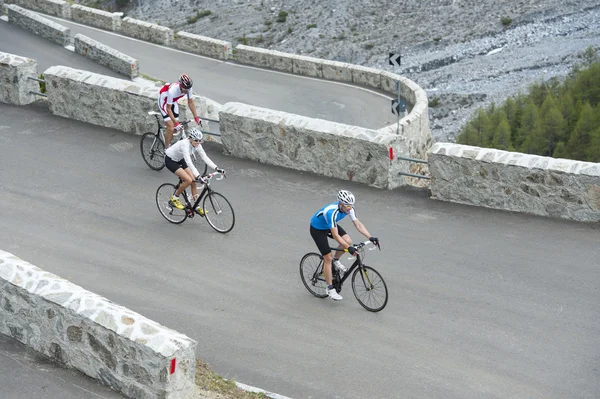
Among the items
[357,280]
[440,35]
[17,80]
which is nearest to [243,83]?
[17,80]

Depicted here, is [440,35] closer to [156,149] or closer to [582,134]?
[582,134]

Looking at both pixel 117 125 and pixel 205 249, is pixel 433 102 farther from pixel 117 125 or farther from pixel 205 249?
pixel 205 249

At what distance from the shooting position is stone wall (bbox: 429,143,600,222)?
13422mm

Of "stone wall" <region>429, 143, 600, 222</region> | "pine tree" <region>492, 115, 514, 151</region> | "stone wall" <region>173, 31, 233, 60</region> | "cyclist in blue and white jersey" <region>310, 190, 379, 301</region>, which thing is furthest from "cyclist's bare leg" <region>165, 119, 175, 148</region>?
"pine tree" <region>492, 115, 514, 151</region>

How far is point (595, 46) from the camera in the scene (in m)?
65.8

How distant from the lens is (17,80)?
66.2 feet

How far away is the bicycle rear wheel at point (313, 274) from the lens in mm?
11703

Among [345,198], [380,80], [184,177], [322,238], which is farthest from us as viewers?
[380,80]

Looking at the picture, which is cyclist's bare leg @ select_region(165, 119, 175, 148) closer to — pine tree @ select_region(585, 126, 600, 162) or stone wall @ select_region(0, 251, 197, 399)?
stone wall @ select_region(0, 251, 197, 399)

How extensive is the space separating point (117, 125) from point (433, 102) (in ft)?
143

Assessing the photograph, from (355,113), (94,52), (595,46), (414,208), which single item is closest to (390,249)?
(414,208)

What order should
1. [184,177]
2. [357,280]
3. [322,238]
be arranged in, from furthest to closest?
[184,177], [357,280], [322,238]

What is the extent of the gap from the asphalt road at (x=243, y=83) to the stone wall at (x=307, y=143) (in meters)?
9.48

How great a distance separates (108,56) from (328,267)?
20790 mm
